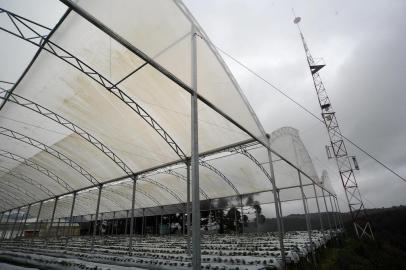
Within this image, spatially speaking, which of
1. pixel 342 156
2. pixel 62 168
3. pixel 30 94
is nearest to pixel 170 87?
pixel 30 94

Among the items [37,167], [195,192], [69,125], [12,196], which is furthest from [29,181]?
[195,192]

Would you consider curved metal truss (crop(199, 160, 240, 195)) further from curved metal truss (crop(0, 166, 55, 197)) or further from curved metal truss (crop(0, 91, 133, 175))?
curved metal truss (crop(0, 166, 55, 197))

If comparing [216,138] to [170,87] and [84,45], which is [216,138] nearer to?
[170,87]

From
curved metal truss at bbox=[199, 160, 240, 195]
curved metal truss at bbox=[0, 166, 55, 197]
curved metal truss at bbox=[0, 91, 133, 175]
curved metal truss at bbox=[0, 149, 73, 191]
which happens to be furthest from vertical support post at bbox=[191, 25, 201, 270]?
curved metal truss at bbox=[0, 166, 55, 197]

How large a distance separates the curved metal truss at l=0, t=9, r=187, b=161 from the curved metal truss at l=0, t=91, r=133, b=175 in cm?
Result: 350

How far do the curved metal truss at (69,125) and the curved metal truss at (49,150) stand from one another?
3.49 m

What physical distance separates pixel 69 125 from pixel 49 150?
449 centimetres

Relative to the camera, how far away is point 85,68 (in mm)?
7688

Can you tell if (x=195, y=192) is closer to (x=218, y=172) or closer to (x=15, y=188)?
(x=218, y=172)

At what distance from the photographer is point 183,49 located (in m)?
6.52

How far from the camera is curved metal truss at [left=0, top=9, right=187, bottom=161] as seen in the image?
6.30 meters

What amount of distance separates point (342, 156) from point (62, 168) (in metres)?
25.5

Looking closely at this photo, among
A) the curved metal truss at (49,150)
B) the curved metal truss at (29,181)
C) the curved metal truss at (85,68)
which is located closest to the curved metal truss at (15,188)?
the curved metal truss at (29,181)

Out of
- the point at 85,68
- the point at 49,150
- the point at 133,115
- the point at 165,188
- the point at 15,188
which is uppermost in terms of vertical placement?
the point at 85,68
